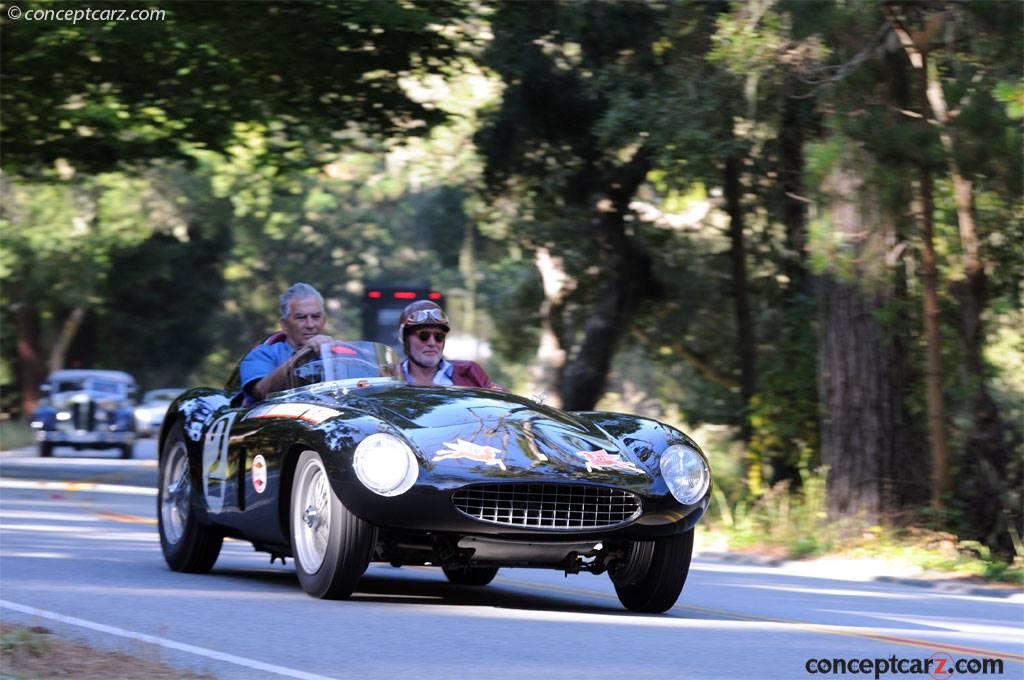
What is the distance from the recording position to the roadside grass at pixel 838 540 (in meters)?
14.4

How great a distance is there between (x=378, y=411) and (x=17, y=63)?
17.7 metres

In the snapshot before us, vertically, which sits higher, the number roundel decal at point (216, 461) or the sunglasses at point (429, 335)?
the sunglasses at point (429, 335)

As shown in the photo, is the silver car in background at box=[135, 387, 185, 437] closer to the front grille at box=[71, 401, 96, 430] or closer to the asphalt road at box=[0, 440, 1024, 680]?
the front grille at box=[71, 401, 96, 430]

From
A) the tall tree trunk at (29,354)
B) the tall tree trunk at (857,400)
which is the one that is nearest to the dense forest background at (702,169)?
the tall tree trunk at (857,400)

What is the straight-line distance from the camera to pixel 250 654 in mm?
7410

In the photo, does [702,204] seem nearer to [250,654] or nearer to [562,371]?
[562,371]

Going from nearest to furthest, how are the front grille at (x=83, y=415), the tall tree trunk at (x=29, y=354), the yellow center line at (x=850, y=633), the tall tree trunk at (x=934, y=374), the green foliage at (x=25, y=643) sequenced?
the green foliage at (x=25, y=643)
the yellow center line at (x=850, y=633)
the tall tree trunk at (x=934, y=374)
the front grille at (x=83, y=415)
the tall tree trunk at (x=29, y=354)

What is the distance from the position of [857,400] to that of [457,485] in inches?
373

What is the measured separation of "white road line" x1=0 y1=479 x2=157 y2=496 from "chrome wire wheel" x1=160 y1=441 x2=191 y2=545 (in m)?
11.5

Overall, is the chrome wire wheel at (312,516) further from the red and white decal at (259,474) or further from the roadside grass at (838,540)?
the roadside grass at (838,540)

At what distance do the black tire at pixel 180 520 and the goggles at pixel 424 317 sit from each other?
176 cm

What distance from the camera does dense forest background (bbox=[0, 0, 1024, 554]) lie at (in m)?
15.4

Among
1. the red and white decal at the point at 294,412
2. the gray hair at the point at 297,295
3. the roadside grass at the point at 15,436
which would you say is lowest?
the roadside grass at the point at 15,436

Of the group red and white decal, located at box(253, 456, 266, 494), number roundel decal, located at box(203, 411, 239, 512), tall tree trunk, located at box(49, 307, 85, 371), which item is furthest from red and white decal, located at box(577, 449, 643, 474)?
tall tree trunk, located at box(49, 307, 85, 371)
